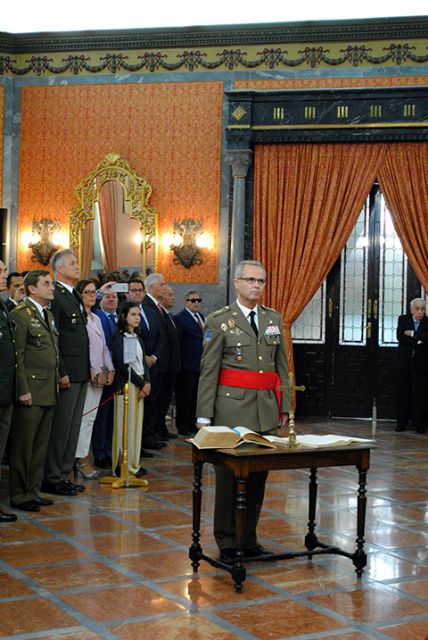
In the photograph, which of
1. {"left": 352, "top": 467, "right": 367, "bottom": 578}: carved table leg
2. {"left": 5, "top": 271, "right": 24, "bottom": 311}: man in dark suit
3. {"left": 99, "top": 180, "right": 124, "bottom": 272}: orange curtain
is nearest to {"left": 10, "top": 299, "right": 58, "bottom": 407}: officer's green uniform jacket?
{"left": 5, "top": 271, "right": 24, "bottom": 311}: man in dark suit

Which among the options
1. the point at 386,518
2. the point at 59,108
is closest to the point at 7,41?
the point at 59,108

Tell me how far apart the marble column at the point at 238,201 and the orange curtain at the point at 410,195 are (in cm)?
170

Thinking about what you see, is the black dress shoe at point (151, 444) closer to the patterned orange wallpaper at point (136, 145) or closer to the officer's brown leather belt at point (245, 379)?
the patterned orange wallpaper at point (136, 145)

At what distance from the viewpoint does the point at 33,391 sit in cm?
634

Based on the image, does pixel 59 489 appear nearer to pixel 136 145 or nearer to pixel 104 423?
pixel 104 423

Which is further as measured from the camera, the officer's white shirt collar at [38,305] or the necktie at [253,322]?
the officer's white shirt collar at [38,305]

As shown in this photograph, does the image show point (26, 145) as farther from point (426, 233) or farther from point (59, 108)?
point (426, 233)

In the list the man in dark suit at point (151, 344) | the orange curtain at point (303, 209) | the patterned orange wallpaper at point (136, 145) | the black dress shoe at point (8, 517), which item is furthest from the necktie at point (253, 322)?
the patterned orange wallpaper at point (136, 145)

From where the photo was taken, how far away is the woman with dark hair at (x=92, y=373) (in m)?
7.37

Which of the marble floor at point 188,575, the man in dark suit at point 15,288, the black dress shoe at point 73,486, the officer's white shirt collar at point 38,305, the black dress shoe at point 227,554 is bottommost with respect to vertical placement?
the marble floor at point 188,575

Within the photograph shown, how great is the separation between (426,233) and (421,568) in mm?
7076

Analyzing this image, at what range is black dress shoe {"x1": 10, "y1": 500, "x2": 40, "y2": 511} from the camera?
6320 mm

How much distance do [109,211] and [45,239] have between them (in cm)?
99

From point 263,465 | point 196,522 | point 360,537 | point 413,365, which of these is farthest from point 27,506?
point 413,365
